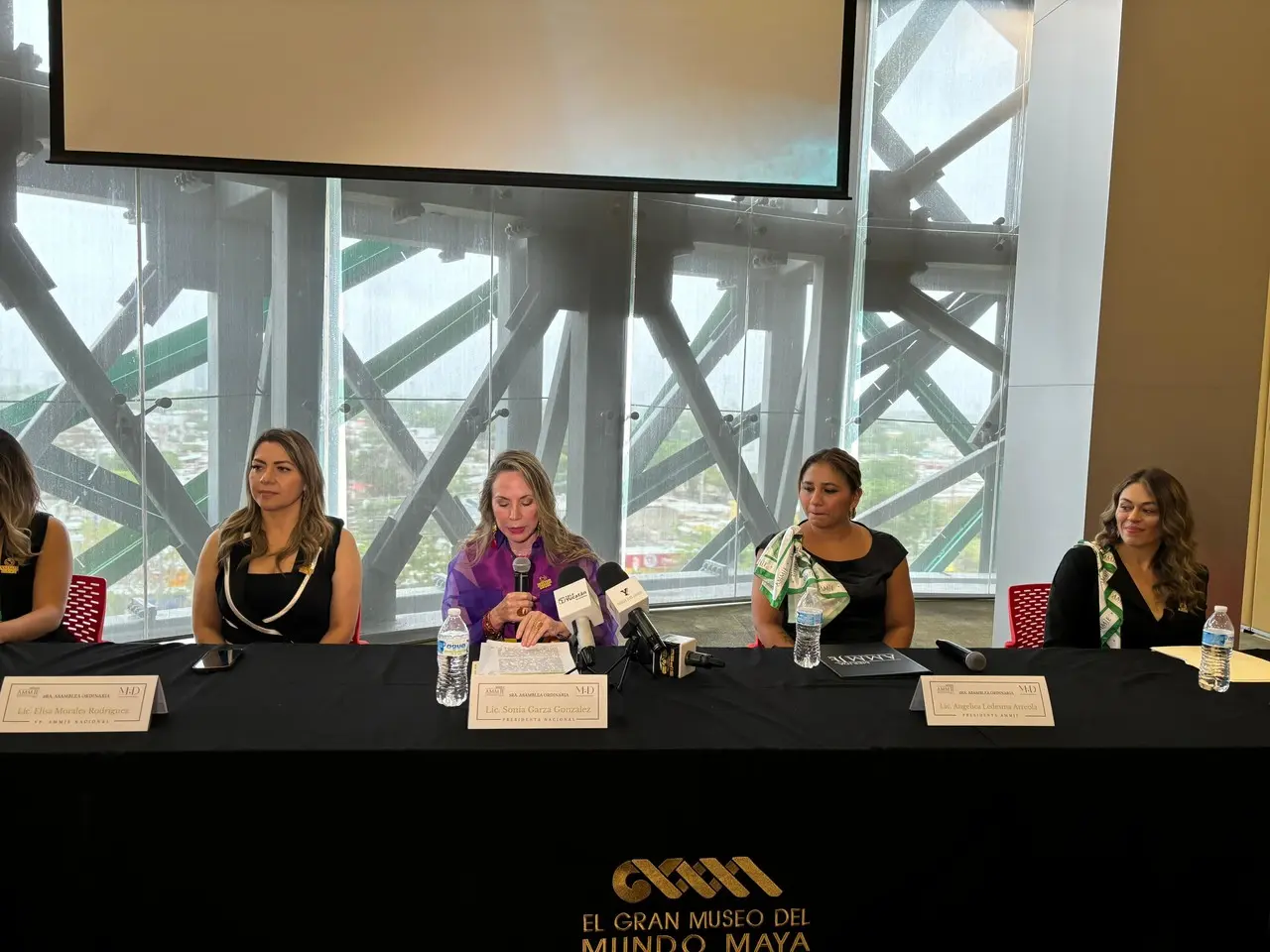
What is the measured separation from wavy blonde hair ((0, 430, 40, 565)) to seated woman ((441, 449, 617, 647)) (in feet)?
3.86

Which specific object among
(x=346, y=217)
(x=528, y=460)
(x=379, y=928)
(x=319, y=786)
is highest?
(x=346, y=217)

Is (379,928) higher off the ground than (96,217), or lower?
lower

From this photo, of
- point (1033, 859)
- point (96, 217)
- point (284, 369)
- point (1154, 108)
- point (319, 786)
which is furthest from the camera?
point (284, 369)

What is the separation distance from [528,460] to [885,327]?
13.3 feet

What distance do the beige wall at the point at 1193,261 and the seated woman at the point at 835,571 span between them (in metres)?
1.36

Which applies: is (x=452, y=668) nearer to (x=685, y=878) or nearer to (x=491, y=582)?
(x=685, y=878)

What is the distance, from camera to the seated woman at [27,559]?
8.00ft

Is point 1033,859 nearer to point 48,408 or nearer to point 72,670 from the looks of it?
point 72,670

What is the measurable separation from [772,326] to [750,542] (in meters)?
1.48

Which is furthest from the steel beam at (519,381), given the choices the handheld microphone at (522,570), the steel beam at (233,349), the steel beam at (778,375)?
the handheld microphone at (522,570)

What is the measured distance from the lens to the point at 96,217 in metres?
4.12

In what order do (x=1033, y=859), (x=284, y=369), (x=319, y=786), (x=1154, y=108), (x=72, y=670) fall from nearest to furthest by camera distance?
(x=319, y=786)
(x=1033, y=859)
(x=72, y=670)
(x=1154, y=108)
(x=284, y=369)

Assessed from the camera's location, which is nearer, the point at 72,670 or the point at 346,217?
the point at 72,670

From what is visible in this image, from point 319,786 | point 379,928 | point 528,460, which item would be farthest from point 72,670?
point 528,460
